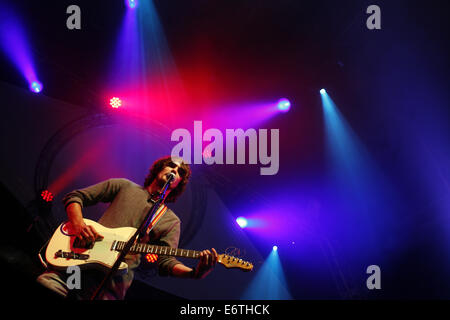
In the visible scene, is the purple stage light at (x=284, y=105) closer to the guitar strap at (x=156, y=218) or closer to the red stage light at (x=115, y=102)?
the red stage light at (x=115, y=102)

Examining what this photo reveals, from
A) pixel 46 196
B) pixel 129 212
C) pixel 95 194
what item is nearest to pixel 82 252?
pixel 129 212

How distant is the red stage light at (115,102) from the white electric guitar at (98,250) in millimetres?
2505

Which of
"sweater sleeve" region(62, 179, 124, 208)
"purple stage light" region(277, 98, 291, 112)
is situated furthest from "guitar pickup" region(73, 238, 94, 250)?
"purple stage light" region(277, 98, 291, 112)

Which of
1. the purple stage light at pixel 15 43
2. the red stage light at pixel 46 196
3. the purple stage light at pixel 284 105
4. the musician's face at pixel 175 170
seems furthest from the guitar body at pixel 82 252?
the purple stage light at pixel 284 105

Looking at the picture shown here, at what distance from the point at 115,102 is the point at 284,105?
263 cm

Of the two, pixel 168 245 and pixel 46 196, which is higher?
pixel 46 196

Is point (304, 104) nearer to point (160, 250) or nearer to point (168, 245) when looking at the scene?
point (168, 245)

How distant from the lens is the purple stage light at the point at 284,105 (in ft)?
19.8

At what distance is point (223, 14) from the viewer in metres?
5.23

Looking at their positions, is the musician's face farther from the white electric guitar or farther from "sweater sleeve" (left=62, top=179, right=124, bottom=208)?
the white electric guitar

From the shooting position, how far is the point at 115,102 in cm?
563

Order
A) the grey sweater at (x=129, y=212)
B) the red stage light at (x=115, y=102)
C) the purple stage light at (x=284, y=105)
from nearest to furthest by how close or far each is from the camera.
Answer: the grey sweater at (x=129, y=212) < the red stage light at (x=115, y=102) < the purple stage light at (x=284, y=105)

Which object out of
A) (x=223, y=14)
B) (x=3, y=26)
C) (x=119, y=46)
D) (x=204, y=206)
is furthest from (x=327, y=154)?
(x=3, y=26)
